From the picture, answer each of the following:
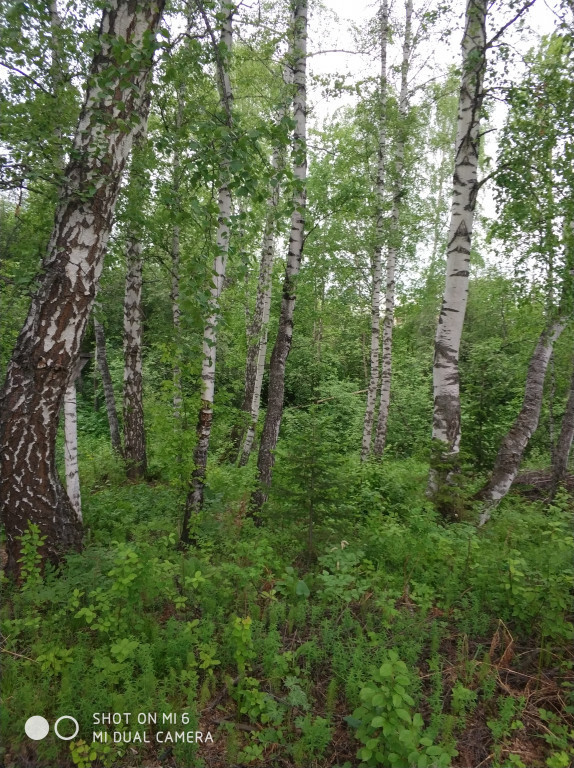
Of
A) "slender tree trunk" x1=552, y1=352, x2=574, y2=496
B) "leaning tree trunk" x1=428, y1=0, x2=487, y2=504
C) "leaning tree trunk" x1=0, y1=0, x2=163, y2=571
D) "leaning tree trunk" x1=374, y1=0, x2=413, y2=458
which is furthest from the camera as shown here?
"leaning tree trunk" x1=374, y1=0, x2=413, y2=458

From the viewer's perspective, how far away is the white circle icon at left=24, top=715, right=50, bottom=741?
8.16 feet

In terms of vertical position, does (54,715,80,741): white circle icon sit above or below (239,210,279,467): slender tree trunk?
below

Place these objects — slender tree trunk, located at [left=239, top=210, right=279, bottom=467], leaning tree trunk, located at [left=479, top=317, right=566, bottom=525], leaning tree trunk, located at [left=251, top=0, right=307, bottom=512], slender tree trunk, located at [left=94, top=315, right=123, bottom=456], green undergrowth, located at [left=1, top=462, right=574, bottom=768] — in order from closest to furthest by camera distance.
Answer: green undergrowth, located at [left=1, top=462, right=574, bottom=768] → leaning tree trunk, located at [left=251, top=0, right=307, bottom=512] → leaning tree trunk, located at [left=479, top=317, right=566, bottom=525] → slender tree trunk, located at [left=239, top=210, right=279, bottom=467] → slender tree trunk, located at [left=94, top=315, right=123, bottom=456]

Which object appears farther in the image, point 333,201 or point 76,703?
point 333,201

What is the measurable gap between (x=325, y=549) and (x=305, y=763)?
190 cm

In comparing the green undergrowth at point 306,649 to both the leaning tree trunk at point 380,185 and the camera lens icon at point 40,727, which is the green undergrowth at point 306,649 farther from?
the leaning tree trunk at point 380,185

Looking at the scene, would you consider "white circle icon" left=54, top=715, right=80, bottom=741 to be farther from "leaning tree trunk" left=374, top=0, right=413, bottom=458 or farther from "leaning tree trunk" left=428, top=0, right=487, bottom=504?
"leaning tree trunk" left=374, top=0, right=413, bottom=458

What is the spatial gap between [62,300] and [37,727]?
3294 mm

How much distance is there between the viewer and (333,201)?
7523 millimetres

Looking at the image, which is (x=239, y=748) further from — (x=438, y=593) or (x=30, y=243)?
(x=30, y=243)

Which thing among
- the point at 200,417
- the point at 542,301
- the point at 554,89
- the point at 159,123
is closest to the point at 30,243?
the point at 200,417

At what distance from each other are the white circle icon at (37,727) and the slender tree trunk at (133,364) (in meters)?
5.97

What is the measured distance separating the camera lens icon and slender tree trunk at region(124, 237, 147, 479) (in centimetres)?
597

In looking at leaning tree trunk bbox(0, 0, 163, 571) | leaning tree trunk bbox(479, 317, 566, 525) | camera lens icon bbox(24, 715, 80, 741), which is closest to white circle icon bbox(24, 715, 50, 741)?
camera lens icon bbox(24, 715, 80, 741)
